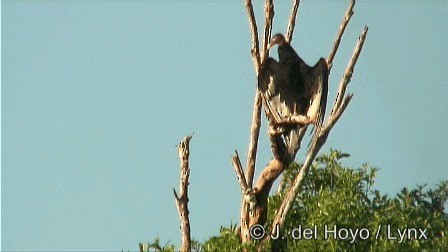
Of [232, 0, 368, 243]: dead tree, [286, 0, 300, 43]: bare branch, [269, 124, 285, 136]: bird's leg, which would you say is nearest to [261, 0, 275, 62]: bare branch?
[232, 0, 368, 243]: dead tree

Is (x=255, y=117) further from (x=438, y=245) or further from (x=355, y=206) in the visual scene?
(x=438, y=245)

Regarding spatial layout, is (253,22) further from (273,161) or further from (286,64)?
(273,161)

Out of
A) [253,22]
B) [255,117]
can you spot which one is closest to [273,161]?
[255,117]

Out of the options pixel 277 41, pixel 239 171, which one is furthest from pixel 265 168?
pixel 277 41

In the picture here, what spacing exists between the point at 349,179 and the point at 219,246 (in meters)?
0.74

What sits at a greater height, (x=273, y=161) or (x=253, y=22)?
(x=253, y=22)

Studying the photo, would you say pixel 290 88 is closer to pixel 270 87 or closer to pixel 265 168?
pixel 270 87

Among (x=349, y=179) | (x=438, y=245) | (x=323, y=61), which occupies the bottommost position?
(x=438, y=245)

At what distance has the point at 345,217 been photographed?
6.40m

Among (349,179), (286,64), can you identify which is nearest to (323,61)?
(286,64)

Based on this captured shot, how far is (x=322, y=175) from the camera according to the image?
685 cm

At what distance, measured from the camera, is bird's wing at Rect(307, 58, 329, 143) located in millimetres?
6348

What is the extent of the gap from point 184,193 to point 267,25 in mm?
936

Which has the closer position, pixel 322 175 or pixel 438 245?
pixel 438 245
